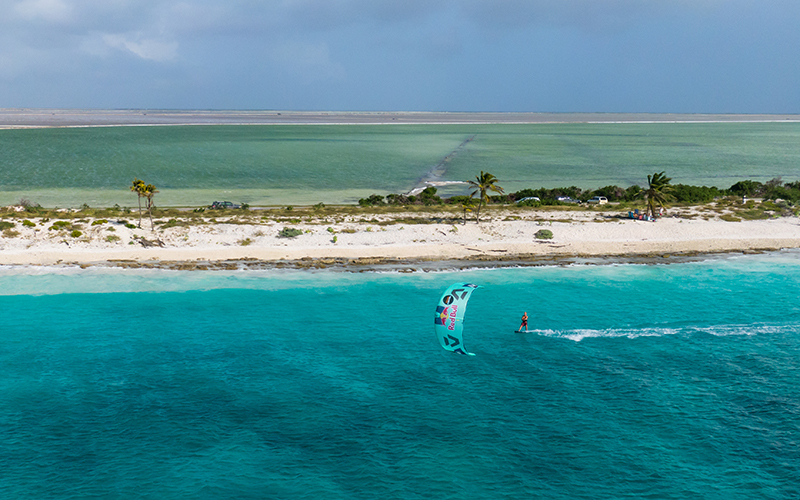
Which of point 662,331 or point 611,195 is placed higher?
point 611,195

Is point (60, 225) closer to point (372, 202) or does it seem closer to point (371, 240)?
point (371, 240)

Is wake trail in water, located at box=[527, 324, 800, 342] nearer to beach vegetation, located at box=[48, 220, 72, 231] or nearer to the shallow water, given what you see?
beach vegetation, located at box=[48, 220, 72, 231]

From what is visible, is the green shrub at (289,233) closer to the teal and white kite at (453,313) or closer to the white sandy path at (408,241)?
the white sandy path at (408,241)

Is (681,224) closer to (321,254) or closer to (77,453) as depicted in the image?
(321,254)

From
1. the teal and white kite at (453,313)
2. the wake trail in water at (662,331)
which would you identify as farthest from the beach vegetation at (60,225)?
the wake trail in water at (662,331)

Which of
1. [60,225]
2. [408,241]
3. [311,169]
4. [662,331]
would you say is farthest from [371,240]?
[311,169]

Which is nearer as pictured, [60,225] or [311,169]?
[60,225]

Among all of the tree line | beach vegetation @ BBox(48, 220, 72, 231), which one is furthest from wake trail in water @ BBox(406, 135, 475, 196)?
beach vegetation @ BBox(48, 220, 72, 231)
